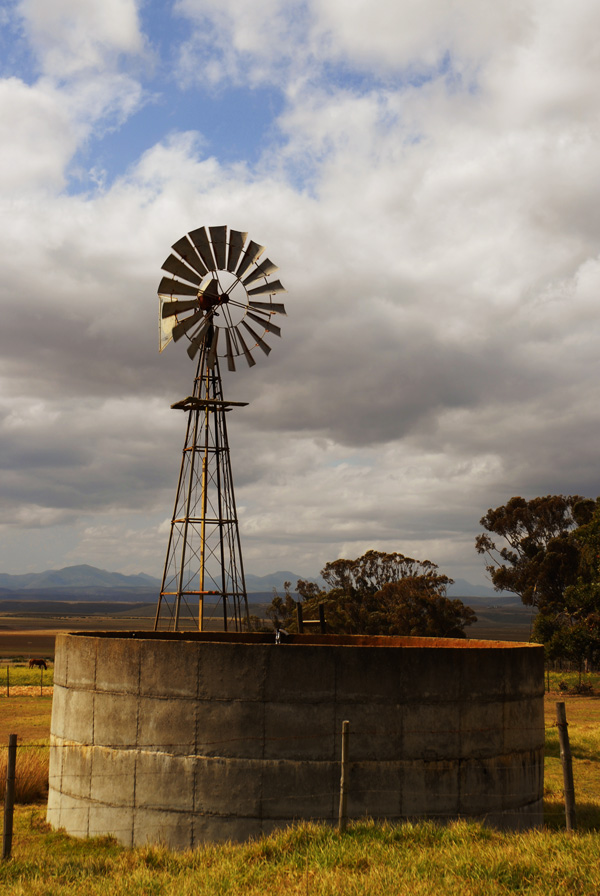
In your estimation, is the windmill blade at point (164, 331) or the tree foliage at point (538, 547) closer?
the windmill blade at point (164, 331)

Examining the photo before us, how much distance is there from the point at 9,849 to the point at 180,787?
2.90m

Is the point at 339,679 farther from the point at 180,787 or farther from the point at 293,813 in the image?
the point at 180,787

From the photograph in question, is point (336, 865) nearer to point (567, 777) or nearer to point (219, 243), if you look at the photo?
point (567, 777)

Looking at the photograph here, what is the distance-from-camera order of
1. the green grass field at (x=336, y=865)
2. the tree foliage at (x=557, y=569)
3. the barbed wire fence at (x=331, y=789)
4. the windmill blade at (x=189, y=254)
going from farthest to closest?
the tree foliage at (x=557, y=569) < the windmill blade at (x=189, y=254) < the barbed wire fence at (x=331, y=789) < the green grass field at (x=336, y=865)

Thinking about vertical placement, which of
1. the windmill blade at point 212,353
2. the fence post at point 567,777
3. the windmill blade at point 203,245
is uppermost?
the windmill blade at point 203,245

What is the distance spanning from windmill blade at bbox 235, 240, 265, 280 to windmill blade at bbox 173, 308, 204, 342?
6.70 ft

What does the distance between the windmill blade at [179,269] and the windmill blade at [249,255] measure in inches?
60.6

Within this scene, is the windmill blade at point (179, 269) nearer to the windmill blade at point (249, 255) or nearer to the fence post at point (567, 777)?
the windmill blade at point (249, 255)

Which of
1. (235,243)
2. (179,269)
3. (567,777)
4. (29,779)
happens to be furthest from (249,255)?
(567,777)

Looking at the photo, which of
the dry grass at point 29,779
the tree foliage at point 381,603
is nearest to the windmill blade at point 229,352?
the dry grass at point 29,779

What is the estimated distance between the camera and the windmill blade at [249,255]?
27.4 m

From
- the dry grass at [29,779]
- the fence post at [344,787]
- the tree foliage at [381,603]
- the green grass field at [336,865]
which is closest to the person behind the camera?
the green grass field at [336,865]

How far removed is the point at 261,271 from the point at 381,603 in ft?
156

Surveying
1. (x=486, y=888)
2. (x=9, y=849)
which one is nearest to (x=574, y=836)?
(x=486, y=888)
